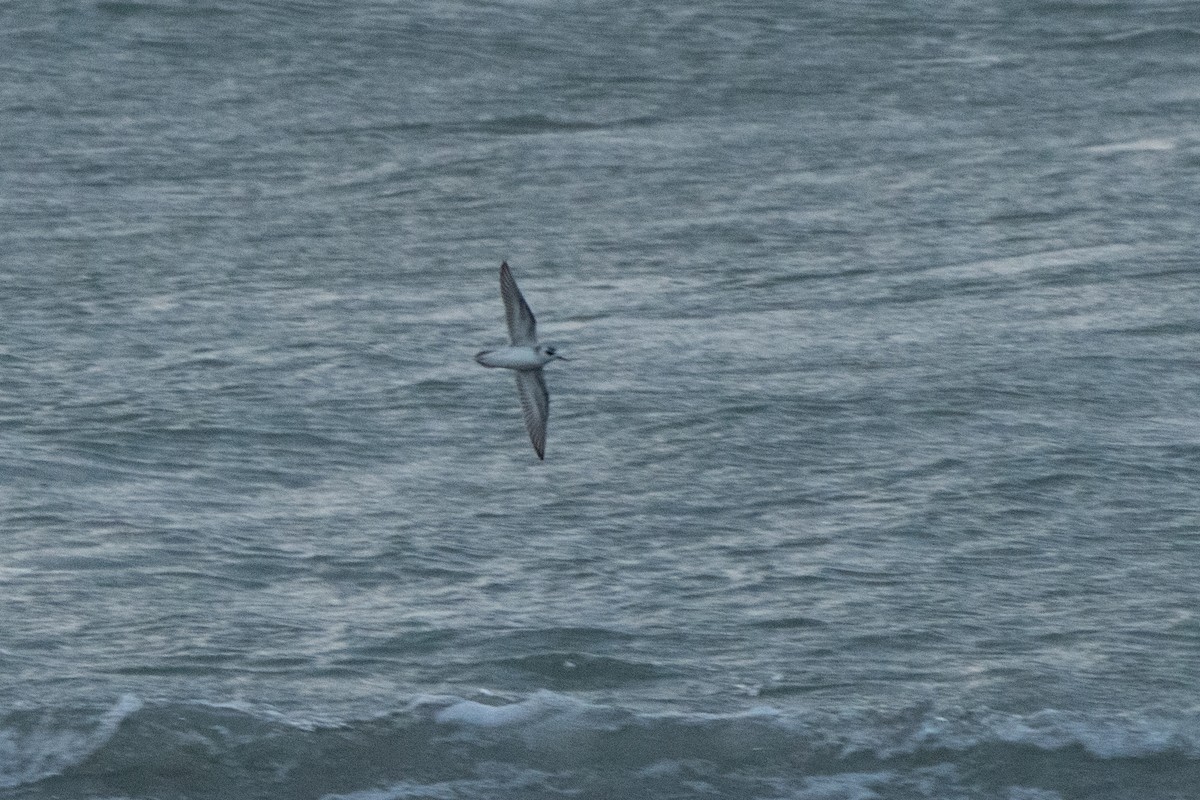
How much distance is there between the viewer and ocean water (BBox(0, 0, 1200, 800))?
433 inches

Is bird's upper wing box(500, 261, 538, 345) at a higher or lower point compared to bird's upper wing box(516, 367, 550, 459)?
higher

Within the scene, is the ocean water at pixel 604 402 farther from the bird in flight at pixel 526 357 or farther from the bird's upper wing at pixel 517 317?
the bird's upper wing at pixel 517 317

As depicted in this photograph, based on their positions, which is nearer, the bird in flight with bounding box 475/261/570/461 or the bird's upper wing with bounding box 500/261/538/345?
the bird's upper wing with bounding box 500/261/538/345

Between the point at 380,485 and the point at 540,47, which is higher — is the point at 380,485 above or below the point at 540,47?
below

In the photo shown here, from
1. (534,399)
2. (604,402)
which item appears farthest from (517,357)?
(604,402)

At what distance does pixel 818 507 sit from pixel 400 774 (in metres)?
3.52

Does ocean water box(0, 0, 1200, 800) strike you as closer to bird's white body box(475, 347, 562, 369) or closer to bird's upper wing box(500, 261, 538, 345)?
bird's white body box(475, 347, 562, 369)

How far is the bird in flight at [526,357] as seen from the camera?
11344 mm

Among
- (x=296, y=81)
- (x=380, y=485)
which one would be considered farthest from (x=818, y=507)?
(x=296, y=81)

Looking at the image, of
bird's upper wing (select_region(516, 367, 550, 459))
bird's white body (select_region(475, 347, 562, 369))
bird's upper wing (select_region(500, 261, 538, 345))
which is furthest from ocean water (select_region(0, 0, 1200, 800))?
bird's upper wing (select_region(500, 261, 538, 345))

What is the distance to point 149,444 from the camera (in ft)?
46.7

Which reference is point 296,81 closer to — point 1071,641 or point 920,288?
point 920,288

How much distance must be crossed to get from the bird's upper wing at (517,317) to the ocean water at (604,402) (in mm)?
1478

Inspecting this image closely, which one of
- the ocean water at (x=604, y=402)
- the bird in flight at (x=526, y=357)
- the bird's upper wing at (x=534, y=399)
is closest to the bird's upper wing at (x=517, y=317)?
the bird in flight at (x=526, y=357)
